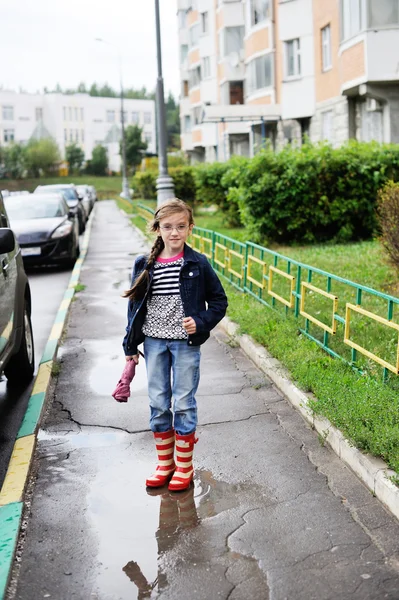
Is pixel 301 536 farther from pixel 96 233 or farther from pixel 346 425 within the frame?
pixel 96 233

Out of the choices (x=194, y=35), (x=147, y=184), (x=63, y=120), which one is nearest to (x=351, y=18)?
(x=147, y=184)

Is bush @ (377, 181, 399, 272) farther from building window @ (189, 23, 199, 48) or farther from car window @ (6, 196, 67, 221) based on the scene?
building window @ (189, 23, 199, 48)

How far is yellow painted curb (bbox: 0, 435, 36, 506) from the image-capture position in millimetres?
4578

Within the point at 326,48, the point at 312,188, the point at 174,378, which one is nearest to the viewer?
the point at 174,378

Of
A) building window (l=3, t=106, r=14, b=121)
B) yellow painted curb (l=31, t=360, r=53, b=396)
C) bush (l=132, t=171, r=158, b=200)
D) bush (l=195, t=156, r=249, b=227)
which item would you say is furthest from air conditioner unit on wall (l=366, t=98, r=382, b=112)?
building window (l=3, t=106, r=14, b=121)

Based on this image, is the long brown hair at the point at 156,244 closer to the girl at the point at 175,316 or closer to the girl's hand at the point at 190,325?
the girl at the point at 175,316

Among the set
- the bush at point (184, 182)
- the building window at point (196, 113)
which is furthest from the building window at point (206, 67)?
the bush at point (184, 182)

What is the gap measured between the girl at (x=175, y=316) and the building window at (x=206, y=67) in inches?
2032

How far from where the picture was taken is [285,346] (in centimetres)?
745

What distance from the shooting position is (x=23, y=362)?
710 centimetres

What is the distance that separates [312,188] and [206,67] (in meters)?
41.9

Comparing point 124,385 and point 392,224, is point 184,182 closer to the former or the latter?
point 392,224

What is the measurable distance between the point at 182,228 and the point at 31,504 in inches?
70.7

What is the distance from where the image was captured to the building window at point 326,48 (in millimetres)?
26484
